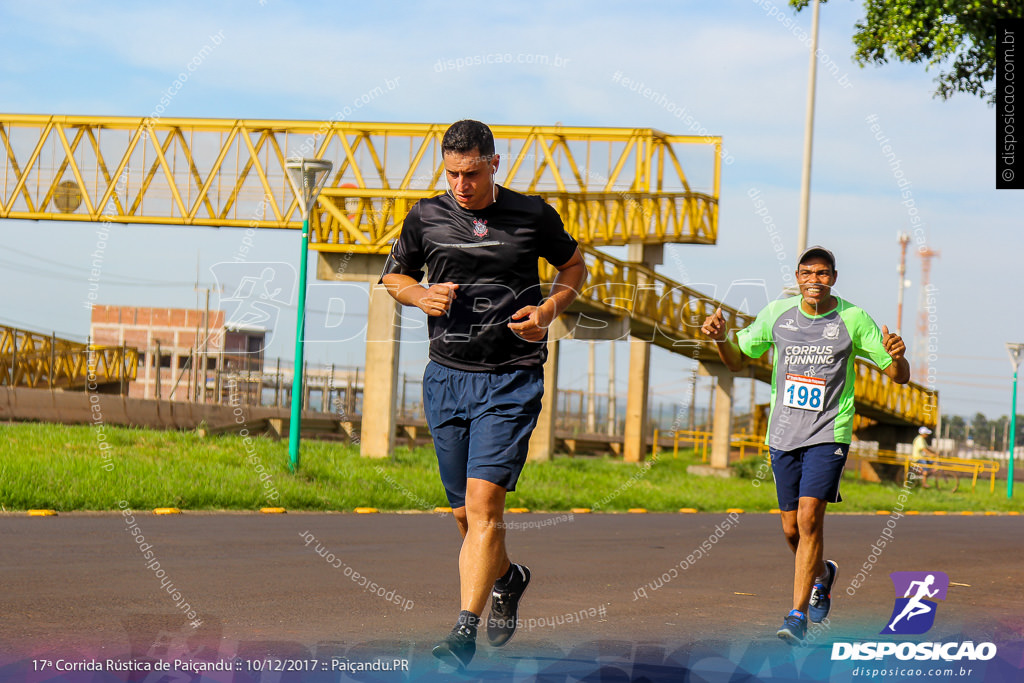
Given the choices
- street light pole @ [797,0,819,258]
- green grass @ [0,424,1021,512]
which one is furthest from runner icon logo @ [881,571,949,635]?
street light pole @ [797,0,819,258]

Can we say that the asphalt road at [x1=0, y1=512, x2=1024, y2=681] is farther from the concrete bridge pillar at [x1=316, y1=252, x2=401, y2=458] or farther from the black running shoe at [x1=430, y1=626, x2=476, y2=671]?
the concrete bridge pillar at [x1=316, y1=252, x2=401, y2=458]

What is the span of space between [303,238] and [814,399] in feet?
32.5

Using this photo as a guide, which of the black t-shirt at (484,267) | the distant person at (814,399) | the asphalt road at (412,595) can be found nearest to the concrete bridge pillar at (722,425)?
the asphalt road at (412,595)

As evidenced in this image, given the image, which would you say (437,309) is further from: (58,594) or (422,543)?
(422,543)

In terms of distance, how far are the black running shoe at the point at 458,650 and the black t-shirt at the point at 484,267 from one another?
1.19 metres

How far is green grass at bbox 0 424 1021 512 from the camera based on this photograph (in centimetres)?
1384

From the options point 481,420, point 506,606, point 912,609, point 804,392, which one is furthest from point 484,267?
point 912,609

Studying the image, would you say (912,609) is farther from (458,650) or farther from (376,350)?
(376,350)

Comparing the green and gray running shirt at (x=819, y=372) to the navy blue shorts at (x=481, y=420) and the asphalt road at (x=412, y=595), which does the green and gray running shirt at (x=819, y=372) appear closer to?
the asphalt road at (x=412, y=595)

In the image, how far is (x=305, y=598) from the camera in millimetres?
7844

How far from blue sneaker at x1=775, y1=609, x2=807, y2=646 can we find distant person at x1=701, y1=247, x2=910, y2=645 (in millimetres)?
239

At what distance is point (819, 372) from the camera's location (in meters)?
7.22

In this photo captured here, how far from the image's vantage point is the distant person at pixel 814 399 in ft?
23.4

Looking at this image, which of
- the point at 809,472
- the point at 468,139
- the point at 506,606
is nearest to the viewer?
the point at 468,139
